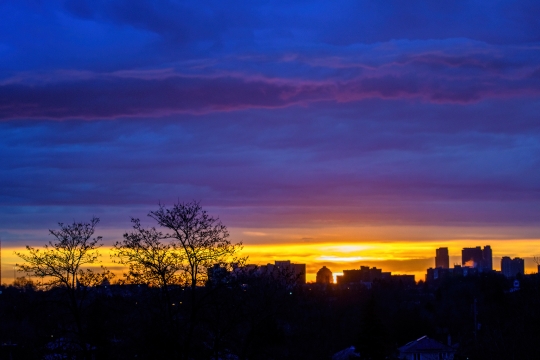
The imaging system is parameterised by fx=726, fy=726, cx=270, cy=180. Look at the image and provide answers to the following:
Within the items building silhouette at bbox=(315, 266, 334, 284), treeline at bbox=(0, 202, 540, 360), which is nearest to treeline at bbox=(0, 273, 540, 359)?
treeline at bbox=(0, 202, 540, 360)

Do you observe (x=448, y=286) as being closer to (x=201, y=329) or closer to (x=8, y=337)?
(x=8, y=337)

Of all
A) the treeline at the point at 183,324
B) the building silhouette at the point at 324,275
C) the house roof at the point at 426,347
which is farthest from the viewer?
the building silhouette at the point at 324,275

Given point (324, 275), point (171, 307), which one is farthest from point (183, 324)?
point (324, 275)

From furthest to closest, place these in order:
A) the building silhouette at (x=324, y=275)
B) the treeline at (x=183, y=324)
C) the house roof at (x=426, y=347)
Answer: the building silhouette at (x=324, y=275)
the house roof at (x=426, y=347)
the treeline at (x=183, y=324)

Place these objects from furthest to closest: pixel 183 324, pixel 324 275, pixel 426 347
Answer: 1. pixel 324 275
2. pixel 426 347
3. pixel 183 324

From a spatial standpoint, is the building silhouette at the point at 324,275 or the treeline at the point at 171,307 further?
the building silhouette at the point at 324,275

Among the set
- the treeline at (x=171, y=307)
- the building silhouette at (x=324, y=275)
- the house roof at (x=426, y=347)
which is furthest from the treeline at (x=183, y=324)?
the building silhouette at (x=324, y=275)

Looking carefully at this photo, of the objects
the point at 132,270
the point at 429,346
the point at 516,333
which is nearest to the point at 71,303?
the point at 132,270

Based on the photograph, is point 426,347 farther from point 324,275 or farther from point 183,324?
point 324,275

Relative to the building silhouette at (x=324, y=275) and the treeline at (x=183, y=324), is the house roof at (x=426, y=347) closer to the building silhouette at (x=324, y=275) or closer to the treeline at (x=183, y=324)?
the treeline at (x=183, y=324)

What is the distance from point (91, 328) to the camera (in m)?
35.2

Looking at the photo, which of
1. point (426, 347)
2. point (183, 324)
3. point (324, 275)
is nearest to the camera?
point (183, 324)

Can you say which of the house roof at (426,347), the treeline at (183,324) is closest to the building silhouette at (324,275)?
the house roof at (426,347)

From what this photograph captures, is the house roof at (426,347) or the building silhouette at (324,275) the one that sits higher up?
the building silhouette at (324,275)
